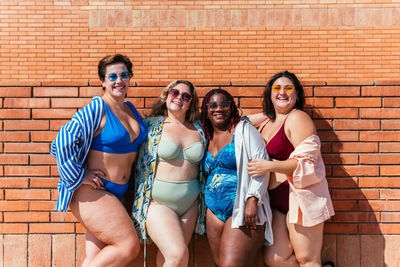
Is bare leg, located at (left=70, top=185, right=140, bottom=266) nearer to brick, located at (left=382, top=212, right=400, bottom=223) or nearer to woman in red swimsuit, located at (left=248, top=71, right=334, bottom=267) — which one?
woman in red swimsuit, located at (left=248, top=71, right=334, bottom=267)

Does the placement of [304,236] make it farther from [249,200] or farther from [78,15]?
[78,15]

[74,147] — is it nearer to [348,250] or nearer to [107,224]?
[107,224]

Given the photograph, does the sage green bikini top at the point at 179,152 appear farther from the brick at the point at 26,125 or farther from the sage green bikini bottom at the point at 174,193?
the brick at the point at 26,125

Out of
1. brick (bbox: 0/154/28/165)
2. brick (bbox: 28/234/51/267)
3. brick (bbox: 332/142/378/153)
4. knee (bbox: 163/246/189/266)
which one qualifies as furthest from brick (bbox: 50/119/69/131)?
brick (bbox: 332/142/378/153)

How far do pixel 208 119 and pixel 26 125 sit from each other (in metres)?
1.63

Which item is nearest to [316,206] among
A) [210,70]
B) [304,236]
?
[304,236]

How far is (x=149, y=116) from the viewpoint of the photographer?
3.28m

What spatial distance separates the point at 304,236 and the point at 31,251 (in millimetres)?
2343

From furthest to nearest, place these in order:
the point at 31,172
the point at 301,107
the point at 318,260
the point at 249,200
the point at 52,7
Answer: the point at 52,7
the point at 31,172
the point at 301,107
the point at 318,260
the point at 249,200

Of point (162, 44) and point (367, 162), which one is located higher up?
point (162, 44)

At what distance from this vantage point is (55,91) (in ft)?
10.9

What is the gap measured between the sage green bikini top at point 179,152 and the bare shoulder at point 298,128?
700mm

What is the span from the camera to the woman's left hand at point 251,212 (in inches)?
106

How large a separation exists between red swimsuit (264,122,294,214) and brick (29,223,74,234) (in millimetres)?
1804
